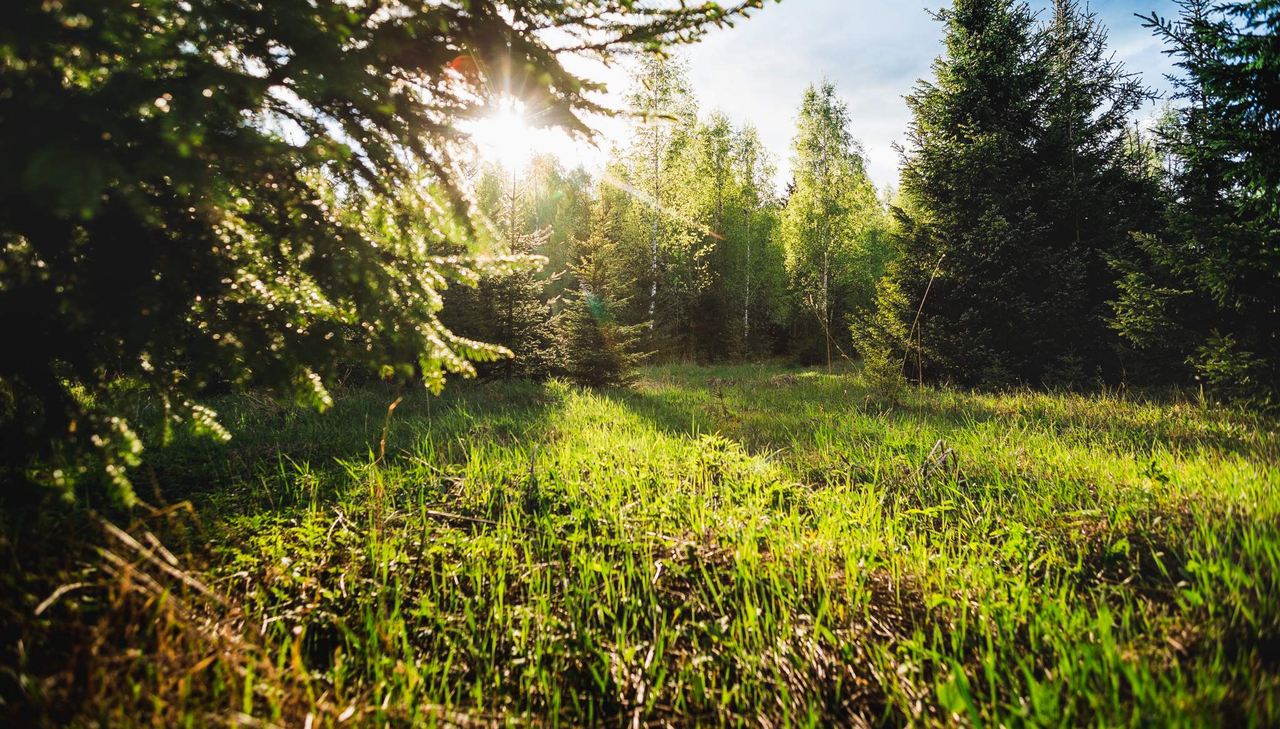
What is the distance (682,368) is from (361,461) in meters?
13.5

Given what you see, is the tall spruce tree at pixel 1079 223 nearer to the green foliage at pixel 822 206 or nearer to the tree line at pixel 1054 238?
the tree line at pixel 1054 238

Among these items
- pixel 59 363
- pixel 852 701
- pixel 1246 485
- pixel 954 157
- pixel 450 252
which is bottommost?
pixel 852 701

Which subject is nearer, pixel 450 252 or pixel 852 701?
pixel 852 701

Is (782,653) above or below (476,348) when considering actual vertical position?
below

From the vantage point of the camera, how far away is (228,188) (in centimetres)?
246

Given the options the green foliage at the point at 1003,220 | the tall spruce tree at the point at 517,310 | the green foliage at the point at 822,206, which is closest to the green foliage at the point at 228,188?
the tall spruce tree at the point at 517,310

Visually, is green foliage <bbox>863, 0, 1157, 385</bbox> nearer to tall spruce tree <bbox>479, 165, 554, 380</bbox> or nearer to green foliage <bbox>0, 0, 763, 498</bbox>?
tall spruce tree <bbox>479, 165, 554, 380</bbox>

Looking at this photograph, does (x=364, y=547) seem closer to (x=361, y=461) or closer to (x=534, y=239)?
(x=361, y=461)

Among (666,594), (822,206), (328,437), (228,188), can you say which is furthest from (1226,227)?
(822,206)

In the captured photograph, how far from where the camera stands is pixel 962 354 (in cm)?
905

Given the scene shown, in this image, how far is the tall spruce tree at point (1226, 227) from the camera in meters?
5.16

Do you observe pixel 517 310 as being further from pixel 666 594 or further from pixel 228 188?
pixel 666 594

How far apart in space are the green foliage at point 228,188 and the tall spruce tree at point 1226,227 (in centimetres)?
670

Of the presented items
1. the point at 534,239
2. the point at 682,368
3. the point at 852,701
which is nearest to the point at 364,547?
the point at 852,701
